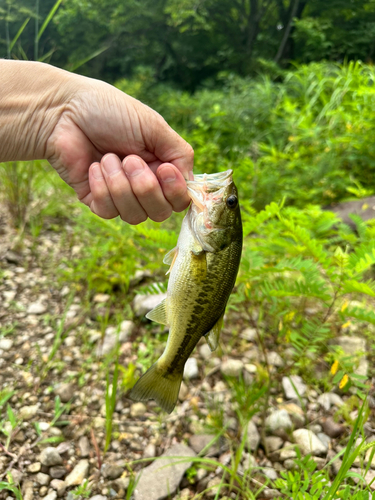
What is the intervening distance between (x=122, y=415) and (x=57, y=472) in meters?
0.48

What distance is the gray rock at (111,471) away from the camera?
1.93 metres

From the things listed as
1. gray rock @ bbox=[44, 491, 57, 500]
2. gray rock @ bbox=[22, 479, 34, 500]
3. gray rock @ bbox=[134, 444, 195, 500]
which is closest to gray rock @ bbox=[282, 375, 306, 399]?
gray rock @ bbox=[134, 444, 195, 500]

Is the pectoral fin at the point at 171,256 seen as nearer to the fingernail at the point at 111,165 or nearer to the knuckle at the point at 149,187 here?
the knuckle at the point at 149,187

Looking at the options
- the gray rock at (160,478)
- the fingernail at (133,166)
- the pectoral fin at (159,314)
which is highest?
the fingernail at (133,166)

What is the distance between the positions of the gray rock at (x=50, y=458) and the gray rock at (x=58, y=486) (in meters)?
0.08

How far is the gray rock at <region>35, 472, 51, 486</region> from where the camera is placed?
1856 millimetres

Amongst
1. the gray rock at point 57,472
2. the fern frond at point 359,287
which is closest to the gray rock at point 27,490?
the gray rock at point 57,472

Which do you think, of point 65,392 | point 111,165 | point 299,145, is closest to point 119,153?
point 111,165

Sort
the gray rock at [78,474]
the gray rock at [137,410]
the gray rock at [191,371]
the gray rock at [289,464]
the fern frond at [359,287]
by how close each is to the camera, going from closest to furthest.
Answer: the fern frond at [359,287] < the gray rock at [78,474] < the gray rock at [289,464] < the gray rock at [137,410] < the gray rock at [191,371]

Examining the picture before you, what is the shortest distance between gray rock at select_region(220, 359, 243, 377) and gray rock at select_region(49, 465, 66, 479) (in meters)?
1.17

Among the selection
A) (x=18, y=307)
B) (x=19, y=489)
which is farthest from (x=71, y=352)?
(x=19, y=489)

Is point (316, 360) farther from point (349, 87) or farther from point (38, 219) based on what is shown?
point (349, 87)

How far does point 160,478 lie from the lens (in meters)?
1.92

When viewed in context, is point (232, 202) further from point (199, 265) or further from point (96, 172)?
point (96, 172)
